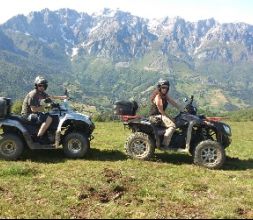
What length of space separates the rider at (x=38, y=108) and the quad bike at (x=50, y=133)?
0.58 feet

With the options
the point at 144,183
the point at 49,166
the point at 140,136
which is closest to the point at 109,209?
the point at 144,183

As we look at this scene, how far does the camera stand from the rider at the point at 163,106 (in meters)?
16.3

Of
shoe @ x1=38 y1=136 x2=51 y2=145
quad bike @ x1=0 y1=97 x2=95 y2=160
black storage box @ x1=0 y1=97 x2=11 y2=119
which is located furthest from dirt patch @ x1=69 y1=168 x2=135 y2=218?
black storage box @ x1=0 y1=97 x2=11 y2=119

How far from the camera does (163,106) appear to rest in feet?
54.9

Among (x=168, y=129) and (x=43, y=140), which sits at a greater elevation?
(x=168, y=129)

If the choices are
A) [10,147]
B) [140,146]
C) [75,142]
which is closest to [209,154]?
[140,146]

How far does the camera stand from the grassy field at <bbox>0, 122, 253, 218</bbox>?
1030cm

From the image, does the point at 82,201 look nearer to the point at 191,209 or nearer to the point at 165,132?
the point at 191,209

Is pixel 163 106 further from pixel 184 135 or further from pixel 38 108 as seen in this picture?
pixel 38 108

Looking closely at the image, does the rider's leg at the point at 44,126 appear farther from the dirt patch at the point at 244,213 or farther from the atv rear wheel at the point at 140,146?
the dirt patch at the point at 244,213

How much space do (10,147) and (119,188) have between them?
555cm

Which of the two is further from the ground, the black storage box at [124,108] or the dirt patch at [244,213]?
the black storage box at [124,108]

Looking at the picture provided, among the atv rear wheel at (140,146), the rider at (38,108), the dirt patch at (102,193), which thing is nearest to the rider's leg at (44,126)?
the rider at (38,108)

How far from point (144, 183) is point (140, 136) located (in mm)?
3882
